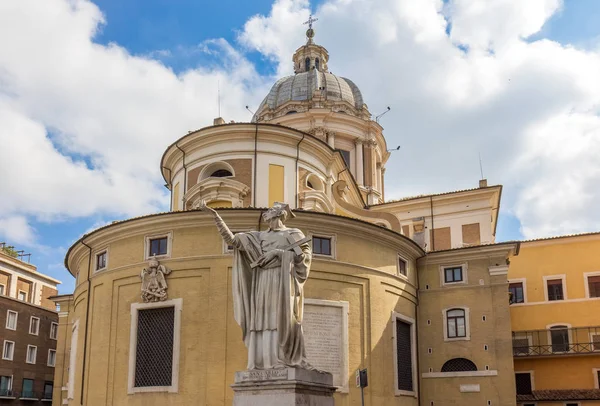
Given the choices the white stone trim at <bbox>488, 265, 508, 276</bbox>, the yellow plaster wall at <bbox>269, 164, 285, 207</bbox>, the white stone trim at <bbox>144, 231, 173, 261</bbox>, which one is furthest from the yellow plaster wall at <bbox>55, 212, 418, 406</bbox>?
the yellow plaster wall at <bbox>269, 164, 285, 207</bbox>

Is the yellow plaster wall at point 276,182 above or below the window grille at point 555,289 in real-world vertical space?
above

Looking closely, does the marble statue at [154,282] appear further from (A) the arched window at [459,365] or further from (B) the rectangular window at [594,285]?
(B) the rectangular window at [594,285]

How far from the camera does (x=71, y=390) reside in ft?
91.5

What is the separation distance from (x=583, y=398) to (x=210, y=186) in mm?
19361

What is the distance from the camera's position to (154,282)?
25.3 m

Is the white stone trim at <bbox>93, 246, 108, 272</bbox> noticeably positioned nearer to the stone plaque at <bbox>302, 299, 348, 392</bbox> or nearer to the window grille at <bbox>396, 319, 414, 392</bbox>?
the stone plaque at <bbox>302, 299, 348, 392</bbox>

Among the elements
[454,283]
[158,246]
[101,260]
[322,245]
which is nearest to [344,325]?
[322,245]

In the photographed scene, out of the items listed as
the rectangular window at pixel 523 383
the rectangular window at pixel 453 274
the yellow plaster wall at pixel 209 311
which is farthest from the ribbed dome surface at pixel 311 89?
the yellow plaster wall at pixel 209 311

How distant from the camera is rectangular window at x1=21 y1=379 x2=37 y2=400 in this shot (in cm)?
4509

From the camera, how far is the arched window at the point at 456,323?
28781mm

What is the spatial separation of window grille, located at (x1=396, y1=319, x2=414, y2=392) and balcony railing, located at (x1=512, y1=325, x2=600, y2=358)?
810 cm

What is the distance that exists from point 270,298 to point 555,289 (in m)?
28.8

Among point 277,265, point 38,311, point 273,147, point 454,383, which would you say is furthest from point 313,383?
point 38,311

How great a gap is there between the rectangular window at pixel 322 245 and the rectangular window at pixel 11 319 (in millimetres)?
27251
